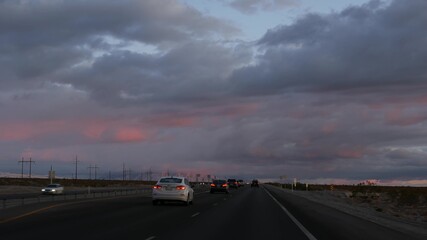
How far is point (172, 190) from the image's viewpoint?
1271 inches

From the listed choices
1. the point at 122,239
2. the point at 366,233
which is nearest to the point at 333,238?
the point at 366,233

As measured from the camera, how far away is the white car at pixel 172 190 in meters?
32.2

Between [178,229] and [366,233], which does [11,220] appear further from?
[366,233]

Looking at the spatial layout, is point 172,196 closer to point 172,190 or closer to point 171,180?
point 172,190

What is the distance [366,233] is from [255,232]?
138 inches

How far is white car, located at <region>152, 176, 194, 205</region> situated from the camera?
32188 mm

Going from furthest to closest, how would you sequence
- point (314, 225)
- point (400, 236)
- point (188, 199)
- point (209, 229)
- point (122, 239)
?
point (188, 199) → point (314, 225) → point (209, 229) → point (400, 236) → point (122, 239)

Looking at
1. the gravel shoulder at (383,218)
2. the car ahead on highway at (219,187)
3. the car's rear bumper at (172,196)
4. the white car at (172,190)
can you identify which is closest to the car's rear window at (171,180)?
the white car at (172,190)

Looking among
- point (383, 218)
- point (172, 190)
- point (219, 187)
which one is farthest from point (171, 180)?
point (219, 187)

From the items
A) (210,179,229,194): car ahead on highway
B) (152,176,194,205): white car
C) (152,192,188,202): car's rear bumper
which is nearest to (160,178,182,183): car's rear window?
(152,176,194,205): white car

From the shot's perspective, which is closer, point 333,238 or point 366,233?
point 333,238

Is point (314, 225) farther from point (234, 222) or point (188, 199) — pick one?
point (188, 199)

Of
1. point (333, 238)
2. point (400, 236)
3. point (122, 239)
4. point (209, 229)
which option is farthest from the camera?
point (209, 229)

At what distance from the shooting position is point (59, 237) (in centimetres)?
1500
